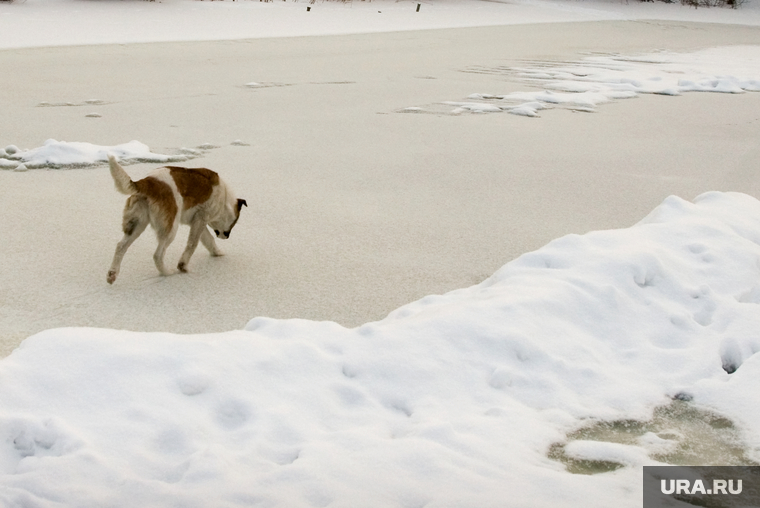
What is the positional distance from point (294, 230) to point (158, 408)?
235 cm

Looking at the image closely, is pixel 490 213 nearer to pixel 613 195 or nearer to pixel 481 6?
pixel 613 195

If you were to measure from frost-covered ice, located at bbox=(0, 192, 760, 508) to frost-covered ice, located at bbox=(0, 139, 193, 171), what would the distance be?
127 inches

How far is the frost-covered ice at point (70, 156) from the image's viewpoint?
5824mm

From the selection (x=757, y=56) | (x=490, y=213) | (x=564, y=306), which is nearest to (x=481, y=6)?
(x=757, y=56)

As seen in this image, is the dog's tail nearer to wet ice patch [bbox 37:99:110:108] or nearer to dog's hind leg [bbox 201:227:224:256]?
dog's hind leg [bbox 201:227:224:256]

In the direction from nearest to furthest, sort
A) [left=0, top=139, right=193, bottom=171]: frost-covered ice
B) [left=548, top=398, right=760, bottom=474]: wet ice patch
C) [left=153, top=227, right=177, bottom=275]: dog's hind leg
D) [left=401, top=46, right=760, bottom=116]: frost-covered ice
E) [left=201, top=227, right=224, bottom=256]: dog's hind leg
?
[left=548, top=398, right=760, bottom=474]: wet ice patch, [left=153, top=227, right=177, bottom=275]: dog's hind leg, [left=201, top=227, right=224, bottom=256]: dog's hind leg, [left=0, top=139, right=193, bottom=171]: frost-covered ice, [left=401, top=46, right=760, bottom=116]: frost-covered ice

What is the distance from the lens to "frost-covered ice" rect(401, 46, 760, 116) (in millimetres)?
9461

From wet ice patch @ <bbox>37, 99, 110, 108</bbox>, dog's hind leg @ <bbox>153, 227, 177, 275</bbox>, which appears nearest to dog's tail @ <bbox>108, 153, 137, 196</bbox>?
dog's hind leg @ <bbox>153, 227, 177, 275</bbox>

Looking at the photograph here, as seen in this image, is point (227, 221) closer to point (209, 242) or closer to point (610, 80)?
point (209, 242)

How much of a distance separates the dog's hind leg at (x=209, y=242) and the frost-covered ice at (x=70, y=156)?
6.33ft

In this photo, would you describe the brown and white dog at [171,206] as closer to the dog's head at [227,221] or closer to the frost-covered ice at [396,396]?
the dog's head at [227,221]

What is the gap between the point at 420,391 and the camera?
2.83m

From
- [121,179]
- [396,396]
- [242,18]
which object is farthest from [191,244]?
[242,18]

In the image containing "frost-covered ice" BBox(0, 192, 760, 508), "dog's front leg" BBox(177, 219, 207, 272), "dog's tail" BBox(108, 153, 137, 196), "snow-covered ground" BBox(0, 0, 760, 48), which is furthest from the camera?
"snow-covered ground" BBox(0, 0, 760, 48)
